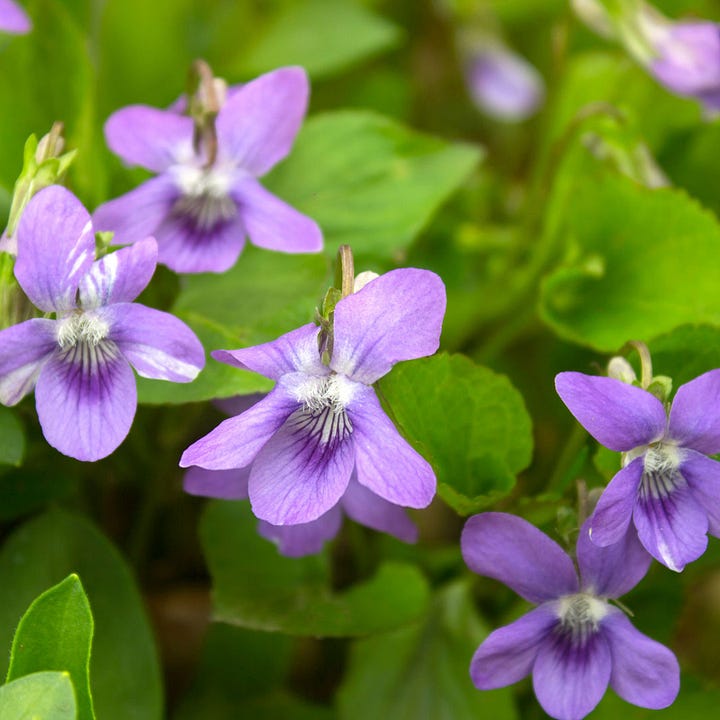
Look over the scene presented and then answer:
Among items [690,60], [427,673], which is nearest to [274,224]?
[427,673]

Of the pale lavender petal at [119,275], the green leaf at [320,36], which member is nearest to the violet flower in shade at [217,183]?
the pale lavender petal at [119,275]

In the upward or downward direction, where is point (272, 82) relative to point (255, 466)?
upward

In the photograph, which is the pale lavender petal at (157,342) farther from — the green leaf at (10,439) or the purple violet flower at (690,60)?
the purple violet flower at (690,60)

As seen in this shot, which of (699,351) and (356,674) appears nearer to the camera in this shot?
(699,351)

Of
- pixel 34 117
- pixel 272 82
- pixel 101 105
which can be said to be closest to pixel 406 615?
pixel 272 82

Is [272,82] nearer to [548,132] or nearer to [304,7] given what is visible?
[548,132]

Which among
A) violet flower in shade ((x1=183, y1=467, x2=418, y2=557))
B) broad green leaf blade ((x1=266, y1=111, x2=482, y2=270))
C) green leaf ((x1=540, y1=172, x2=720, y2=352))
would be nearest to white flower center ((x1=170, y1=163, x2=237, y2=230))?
broad green leaf blade ((x1=266, y1=111, x2=482, y2=270))

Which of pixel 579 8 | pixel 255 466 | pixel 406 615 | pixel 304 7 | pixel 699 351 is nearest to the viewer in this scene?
pixel 255 466
